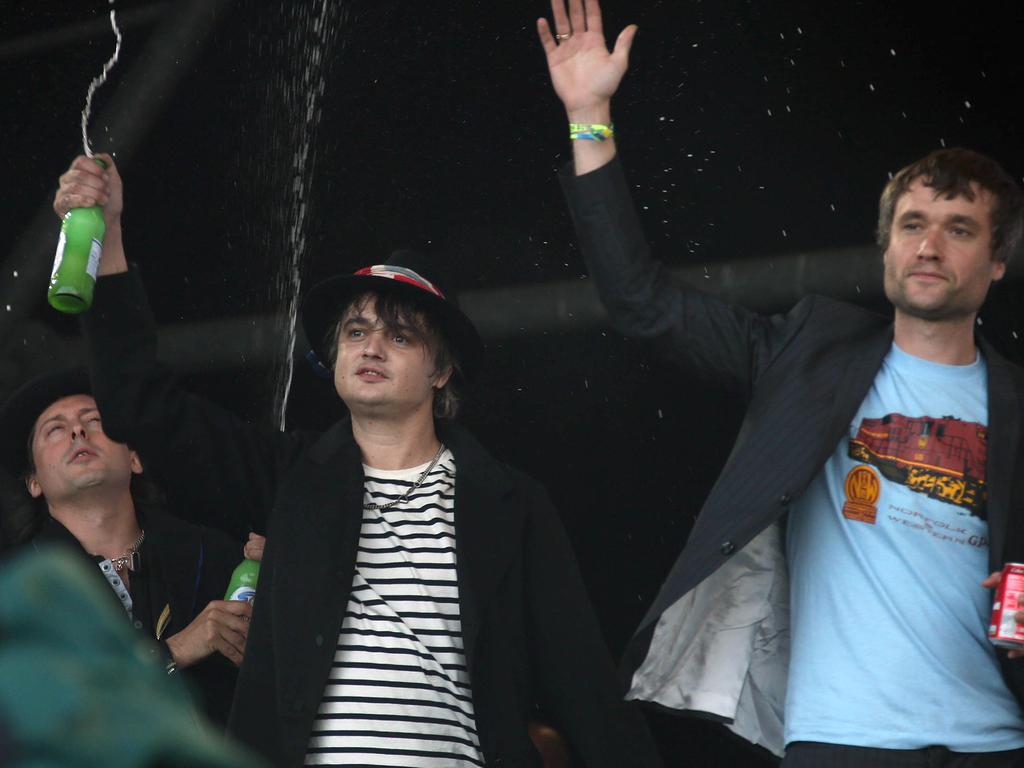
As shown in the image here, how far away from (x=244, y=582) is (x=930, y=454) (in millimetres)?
1209

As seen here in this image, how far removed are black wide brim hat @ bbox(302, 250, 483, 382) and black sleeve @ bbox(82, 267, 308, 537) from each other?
1.17ft

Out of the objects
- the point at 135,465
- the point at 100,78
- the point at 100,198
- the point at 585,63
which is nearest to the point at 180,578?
the point at 135,465

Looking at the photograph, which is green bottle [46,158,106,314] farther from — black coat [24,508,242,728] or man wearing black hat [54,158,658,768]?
black coat [24,508,242,728]

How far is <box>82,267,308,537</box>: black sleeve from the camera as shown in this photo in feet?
7.40

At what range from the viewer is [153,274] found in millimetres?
4039

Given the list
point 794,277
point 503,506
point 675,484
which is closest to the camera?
point 503,506

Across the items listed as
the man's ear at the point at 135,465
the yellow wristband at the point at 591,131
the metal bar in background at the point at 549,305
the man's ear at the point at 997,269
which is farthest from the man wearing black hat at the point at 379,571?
the metal bar in background at the point at 549,305

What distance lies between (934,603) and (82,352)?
2.65m

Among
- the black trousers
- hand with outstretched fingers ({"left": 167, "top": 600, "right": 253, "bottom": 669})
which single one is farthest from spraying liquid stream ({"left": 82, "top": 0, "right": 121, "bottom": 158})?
the black trousers

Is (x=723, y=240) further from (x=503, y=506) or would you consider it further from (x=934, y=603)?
(x=934, y=603)

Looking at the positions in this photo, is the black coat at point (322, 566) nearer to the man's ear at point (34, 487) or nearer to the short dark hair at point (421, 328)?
the short dark hair at point (421, 328)

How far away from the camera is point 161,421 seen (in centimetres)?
227

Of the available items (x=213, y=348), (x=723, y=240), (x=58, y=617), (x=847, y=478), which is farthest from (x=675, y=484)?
(x=58, y=617)

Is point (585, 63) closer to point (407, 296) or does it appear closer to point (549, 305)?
point (407, 296)
